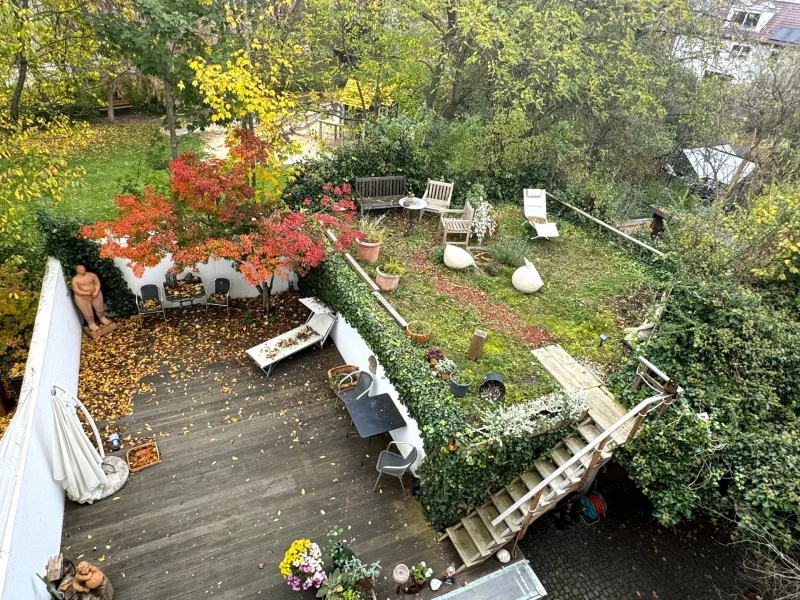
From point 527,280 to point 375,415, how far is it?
458cm

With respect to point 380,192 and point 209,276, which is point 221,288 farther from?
point 380,192

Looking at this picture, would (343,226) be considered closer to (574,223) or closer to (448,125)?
(448,125)

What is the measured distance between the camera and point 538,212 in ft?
41.5

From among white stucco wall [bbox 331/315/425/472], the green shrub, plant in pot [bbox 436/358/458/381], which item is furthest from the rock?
the green shrub

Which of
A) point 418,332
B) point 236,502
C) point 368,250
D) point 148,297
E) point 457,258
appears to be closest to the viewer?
point 236,502

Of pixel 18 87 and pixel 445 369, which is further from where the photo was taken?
pixel 18 87

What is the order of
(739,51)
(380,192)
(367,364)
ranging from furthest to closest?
(739,51)
(380,192)
(367,364)

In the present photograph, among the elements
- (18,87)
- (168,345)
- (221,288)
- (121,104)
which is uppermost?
(18,87)

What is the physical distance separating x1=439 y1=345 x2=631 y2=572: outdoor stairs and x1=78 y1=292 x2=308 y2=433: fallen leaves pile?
5305 mm

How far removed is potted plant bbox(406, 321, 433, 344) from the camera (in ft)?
25.2

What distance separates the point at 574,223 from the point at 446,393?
8.45m

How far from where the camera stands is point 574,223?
13.1m

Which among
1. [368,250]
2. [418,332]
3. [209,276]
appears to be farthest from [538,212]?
[209,276]

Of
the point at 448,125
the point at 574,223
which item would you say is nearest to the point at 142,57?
the point at 448,125
